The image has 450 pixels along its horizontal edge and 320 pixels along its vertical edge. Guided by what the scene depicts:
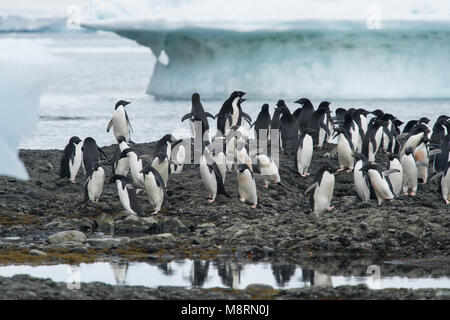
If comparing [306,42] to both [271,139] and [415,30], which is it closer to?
[415,30]

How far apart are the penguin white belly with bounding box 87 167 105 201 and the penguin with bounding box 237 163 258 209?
5.23 ft

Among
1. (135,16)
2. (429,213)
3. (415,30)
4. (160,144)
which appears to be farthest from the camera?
(135,16)

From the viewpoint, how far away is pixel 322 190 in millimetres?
9016

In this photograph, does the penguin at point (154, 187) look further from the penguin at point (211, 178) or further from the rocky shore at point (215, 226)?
the penguin at point (211, 178)

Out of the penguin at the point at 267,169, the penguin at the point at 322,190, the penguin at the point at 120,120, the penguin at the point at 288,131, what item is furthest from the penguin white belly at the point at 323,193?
the penguin at the point at 120,120

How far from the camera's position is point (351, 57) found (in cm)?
2116

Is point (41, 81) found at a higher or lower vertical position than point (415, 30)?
lower

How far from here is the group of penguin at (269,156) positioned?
9.23 m

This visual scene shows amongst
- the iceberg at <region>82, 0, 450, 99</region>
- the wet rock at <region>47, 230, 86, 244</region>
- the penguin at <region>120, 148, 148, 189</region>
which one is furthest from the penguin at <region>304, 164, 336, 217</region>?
the iceberg at <region>82, 0, 450, 99</region>

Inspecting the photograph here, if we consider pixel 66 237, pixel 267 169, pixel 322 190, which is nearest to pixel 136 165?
pixel 267 169
